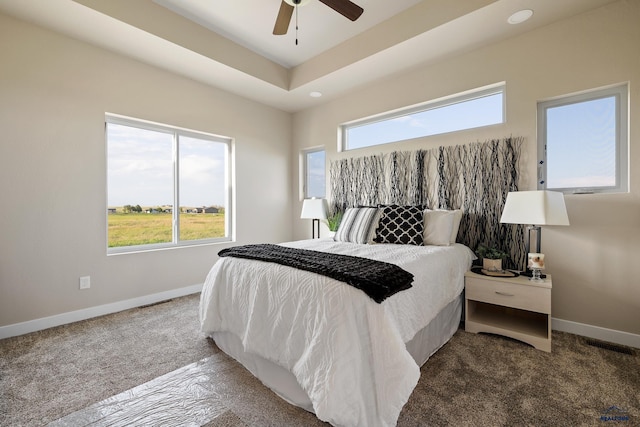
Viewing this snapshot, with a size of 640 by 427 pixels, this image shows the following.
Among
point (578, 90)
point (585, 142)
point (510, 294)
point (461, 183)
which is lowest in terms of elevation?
point (510, 294)

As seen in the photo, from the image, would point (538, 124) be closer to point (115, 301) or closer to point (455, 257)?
point (455, 257)

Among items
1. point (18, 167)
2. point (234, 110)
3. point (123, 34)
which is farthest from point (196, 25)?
point (18, 167)

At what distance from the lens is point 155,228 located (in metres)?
3.38

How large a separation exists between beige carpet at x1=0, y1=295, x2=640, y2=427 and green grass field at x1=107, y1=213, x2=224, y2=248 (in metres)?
0.99

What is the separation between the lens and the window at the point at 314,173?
4462 mm

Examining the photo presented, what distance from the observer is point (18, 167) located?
243cm

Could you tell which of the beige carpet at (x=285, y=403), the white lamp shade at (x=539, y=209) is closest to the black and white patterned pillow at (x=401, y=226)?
the white lamp shade at (x=539, y=209)

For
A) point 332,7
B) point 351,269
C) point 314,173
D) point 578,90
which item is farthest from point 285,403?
point 314,173

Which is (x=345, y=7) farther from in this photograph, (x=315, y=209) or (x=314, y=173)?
(x=314, y=173)

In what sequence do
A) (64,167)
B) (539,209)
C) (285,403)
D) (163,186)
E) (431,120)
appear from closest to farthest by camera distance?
(285,403), (539,209), (64,167), (431,120), (163,186)

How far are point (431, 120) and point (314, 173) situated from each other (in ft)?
6.35

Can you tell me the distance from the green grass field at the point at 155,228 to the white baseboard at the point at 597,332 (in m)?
3.83

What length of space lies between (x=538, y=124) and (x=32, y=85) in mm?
4494

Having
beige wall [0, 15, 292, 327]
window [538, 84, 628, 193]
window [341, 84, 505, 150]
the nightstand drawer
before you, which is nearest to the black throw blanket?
the nightstand drawer
